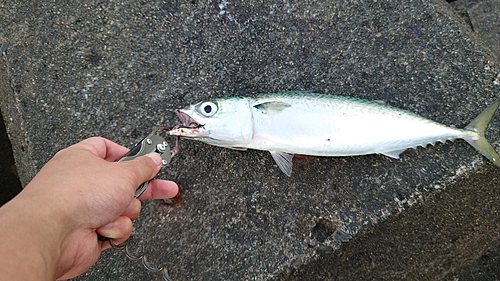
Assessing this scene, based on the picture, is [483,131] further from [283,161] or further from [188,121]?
[188,121]

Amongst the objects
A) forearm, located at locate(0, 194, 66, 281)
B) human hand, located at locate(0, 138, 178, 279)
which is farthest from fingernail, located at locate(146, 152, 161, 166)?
forearm, located at locate(0, 194, 66, 281)

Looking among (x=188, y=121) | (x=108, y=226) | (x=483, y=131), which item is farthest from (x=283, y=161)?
(x=483, y=131)

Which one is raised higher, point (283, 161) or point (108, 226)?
point (108, 226)

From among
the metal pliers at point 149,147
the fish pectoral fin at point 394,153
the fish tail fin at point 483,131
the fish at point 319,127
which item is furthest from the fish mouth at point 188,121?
the fish tail fin at point 483,131

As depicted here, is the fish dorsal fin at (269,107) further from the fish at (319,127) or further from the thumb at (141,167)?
the thumb at (141,167)

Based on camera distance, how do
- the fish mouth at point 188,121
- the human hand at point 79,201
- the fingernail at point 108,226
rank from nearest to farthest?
the human hand at point 79,201 → the fingernail at point 108,226 → the fish mouth at point 188,121

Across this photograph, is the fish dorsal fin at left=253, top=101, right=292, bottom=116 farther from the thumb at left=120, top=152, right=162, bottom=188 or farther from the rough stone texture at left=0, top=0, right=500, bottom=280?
the thumb at left=120, top=152, right=162, bottom=188
